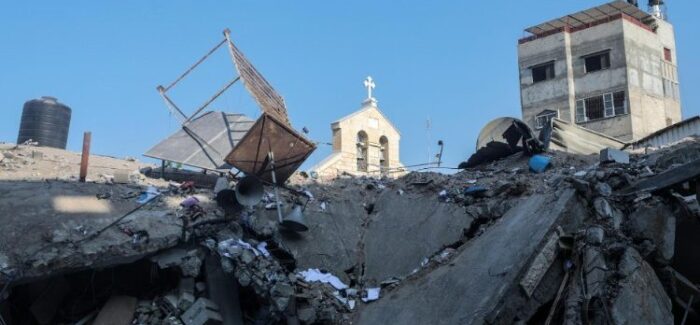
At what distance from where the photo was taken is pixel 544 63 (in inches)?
1049

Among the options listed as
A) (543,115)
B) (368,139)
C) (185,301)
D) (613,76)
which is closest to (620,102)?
(613,76)

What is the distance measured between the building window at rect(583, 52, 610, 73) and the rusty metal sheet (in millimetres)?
22018

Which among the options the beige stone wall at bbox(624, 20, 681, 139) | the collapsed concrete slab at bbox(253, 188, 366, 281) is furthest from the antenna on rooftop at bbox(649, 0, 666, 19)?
the collapsed concrete slab at bbox(253, 188, 366, 281)

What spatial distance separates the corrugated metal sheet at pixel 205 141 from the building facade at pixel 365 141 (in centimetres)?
730

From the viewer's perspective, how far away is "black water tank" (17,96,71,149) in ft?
41.7

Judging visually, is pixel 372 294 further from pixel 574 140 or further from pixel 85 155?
pixel 574 140

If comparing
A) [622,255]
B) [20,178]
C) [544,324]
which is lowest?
[544,324]

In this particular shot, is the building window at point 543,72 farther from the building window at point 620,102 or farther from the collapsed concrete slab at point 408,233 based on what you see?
the collapsed concrete slab at point 408,233

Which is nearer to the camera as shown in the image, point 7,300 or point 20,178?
point 7,300

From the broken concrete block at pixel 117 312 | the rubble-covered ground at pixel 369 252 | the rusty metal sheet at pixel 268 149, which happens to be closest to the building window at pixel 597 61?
the rubble-covered ground at pixel 369 252

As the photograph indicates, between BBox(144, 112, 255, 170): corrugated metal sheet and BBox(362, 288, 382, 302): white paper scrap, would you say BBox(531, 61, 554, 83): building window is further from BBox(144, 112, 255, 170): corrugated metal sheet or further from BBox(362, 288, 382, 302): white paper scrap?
BBox(362, 288, 382, 302): white paper scrap

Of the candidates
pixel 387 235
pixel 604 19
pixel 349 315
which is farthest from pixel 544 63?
pixel 349 315

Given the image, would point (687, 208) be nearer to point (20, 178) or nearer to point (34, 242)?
point (34, 242)

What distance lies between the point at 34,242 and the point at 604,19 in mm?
25970
